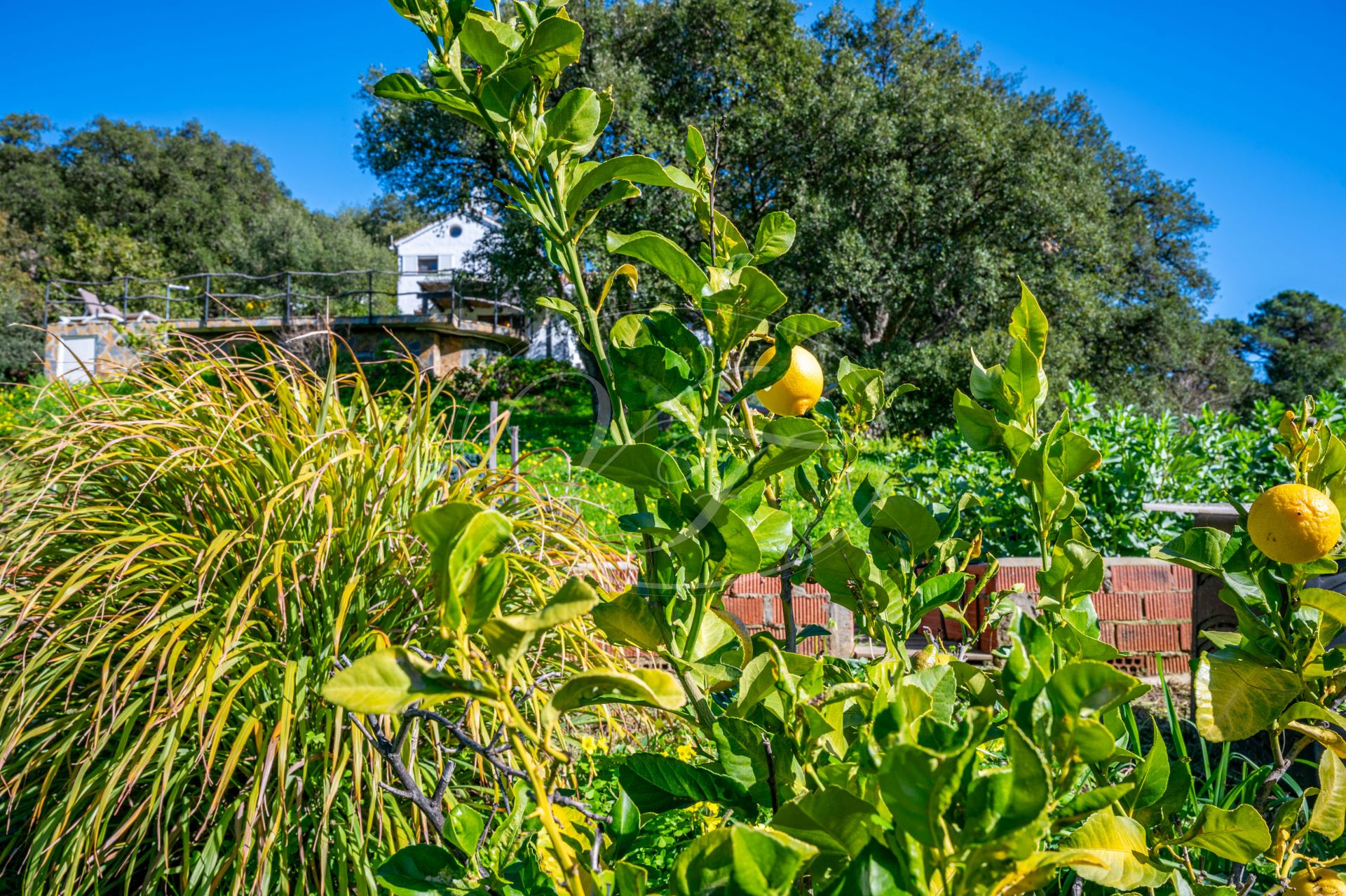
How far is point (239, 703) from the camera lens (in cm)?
166

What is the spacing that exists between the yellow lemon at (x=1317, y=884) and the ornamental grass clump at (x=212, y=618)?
1.13 metres

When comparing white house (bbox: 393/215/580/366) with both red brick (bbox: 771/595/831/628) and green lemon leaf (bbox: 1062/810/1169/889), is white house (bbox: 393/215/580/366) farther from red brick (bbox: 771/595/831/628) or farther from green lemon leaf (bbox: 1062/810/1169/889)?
green lemon leaf (bbox: 1062/810/1169/889)

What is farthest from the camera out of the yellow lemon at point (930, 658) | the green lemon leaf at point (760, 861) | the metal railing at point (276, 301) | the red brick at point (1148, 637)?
the metal railing at point (276, 301)

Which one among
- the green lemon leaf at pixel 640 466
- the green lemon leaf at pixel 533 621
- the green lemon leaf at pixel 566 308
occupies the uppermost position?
the green lemon leaf at pixel 566 308

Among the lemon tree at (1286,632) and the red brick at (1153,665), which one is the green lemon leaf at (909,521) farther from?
the red brick at (1153,665)

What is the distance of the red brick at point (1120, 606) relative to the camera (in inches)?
135

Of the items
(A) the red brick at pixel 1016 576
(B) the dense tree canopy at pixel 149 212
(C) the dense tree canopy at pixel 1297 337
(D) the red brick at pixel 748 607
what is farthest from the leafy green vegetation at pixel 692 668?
(C) the dense tree canopy at pixel 1297 337

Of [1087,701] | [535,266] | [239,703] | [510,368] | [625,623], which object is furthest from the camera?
[510,368]

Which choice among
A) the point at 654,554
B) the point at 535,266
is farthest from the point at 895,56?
the point at 654,554

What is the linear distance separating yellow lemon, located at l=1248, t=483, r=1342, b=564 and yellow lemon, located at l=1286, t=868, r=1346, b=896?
0.76 ft

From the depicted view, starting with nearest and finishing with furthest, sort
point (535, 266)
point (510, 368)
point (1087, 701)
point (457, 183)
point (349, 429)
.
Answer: point (1087, 701)
point (349, 429)
point (535, 266)
point (457, 183)
point (510, 368)

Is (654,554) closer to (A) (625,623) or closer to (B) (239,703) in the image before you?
(A) (625,623)

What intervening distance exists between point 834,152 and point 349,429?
1180 cm

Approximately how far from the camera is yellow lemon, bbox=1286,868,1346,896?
591mm
